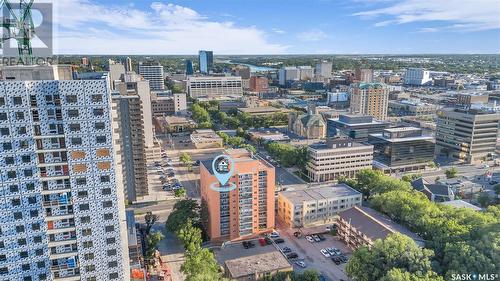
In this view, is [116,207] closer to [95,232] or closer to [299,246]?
[95,232]

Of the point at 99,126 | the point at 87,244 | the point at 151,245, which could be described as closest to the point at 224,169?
the point at 151,245

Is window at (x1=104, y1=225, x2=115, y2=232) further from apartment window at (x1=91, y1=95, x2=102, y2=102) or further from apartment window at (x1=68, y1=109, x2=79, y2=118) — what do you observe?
apartment window at (x1=91, y1=95, x2=102, y2=102)

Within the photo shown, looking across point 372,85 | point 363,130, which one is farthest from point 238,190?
point 372,85

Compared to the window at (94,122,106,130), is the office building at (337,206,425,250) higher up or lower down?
lower down

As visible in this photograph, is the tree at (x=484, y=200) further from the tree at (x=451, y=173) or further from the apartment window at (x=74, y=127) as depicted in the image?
the apartment window at (x=74, y=127)

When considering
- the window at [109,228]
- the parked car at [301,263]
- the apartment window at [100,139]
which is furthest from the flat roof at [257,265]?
the apartment window at [100,139]

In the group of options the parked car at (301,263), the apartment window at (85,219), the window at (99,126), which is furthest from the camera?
the parked car at (301,263)

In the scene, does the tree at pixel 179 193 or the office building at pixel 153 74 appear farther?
the office building at pixel 153 74

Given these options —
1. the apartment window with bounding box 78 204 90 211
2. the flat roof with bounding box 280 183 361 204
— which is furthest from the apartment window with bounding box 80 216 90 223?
the flat roof with bounding box 280 183 361 204
